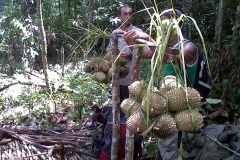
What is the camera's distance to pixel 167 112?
54.2 inches

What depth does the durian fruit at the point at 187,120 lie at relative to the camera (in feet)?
4.34

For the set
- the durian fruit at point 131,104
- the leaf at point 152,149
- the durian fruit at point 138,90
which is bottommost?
the leaf at point 152,149

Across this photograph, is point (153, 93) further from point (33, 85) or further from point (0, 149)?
point (33, 85)

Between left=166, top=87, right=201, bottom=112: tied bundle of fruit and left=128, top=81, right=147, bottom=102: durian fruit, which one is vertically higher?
left=128, top=81, right=147, bottom=102: durian fruit

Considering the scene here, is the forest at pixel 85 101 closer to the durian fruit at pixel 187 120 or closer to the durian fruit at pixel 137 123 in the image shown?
the durian fruit at pixel 137 123

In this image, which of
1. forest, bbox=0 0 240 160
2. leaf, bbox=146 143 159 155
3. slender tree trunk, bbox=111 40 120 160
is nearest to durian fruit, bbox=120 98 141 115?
forest, bbox=0 0 240 160

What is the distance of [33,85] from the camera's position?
19.3ft

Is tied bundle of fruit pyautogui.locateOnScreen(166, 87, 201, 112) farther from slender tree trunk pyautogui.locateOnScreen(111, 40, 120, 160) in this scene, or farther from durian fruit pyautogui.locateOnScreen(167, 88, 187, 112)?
slender tree trunk pyautogui.locateOnScreen(111, 40, 120, 160)

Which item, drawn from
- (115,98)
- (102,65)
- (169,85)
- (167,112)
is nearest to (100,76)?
(102,65)

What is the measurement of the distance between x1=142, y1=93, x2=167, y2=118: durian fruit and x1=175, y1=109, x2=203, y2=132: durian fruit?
0.30ft

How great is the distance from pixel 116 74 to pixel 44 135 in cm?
210

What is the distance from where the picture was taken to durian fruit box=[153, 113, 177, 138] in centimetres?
132

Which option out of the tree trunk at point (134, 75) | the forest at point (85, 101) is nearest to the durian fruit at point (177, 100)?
the forest at point (85, 101)

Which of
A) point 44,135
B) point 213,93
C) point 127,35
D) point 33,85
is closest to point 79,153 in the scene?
point 44,135
